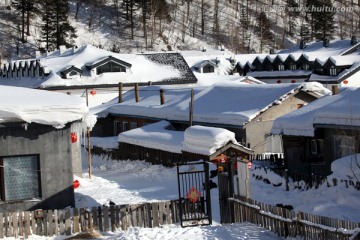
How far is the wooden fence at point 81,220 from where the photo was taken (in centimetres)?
1841

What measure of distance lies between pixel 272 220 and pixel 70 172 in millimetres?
6443

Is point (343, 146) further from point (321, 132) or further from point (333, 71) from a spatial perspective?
point (333, 71)

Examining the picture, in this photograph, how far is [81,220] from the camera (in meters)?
18.8

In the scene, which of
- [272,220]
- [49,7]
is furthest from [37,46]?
[272,220]

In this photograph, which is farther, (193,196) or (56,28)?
(56,28)

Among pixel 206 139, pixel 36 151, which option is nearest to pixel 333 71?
pixel 206 139

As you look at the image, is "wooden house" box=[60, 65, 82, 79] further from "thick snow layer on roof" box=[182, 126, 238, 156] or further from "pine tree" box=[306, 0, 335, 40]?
"pine tree" box=[306, 0, 335, 40]

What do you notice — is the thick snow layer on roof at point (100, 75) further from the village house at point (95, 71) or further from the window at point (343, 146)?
the window at point (343, 146)

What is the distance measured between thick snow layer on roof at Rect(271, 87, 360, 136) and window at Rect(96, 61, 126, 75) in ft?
98.9

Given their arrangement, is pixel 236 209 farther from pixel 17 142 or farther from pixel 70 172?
pixel 17 142

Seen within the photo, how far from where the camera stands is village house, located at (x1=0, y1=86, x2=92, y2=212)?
19781 mm

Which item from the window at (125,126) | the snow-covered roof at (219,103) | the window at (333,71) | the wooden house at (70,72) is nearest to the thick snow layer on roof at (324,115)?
the snow-covered roof at (219,103)

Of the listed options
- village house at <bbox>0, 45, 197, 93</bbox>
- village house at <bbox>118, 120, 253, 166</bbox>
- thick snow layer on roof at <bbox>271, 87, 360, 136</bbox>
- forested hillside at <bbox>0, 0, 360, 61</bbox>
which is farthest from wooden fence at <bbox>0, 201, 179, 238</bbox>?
forested hillside at <bbox>0, 0, 360, 61</bbox>

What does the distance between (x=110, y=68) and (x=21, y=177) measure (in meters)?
40.5
